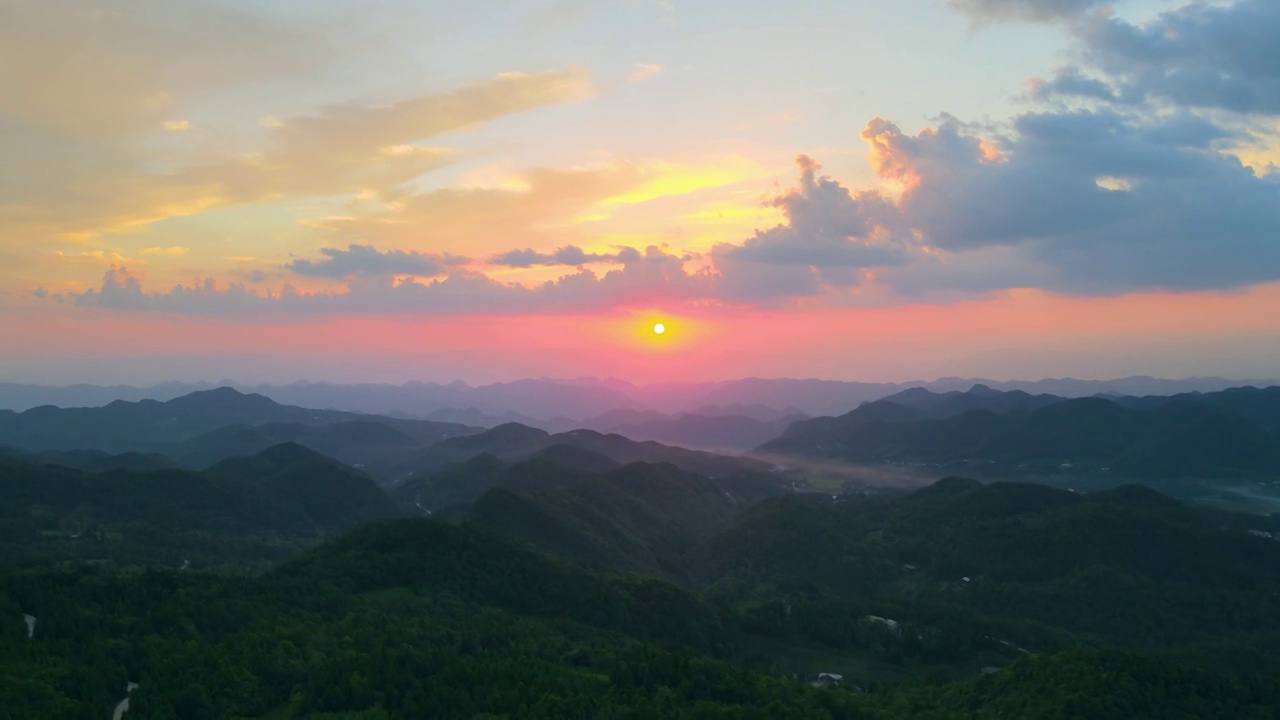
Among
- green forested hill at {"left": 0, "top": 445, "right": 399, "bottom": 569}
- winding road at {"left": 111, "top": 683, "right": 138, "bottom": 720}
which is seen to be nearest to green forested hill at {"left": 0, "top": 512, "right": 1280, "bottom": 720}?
winding road at {"left": 111, "top": 683, "right": 138, "bottom": 720}

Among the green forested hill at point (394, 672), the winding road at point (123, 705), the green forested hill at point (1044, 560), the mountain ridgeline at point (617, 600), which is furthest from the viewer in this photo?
the green forested hill at point (1044, 560)

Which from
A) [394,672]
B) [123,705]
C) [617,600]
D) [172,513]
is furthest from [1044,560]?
[172,513]

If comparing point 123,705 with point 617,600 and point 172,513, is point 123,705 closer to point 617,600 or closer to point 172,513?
point 617,600

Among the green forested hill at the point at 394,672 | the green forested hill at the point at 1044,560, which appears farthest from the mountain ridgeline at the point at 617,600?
the green forested hill at the point at 1044,560

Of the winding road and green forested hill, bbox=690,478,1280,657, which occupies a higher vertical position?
the winding road

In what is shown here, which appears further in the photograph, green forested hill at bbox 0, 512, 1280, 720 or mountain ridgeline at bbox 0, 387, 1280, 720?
mountain ridgeline at bbox 0, 387, 1280, 720

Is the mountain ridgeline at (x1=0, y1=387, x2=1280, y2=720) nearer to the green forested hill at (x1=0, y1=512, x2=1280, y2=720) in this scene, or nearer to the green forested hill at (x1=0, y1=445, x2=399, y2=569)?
the green forested hill at (x1=0, y1=512, x2=1280, y2=720)

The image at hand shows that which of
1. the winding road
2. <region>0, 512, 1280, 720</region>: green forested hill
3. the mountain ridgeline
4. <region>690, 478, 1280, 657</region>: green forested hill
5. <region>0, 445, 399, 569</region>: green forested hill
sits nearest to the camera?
the winding road

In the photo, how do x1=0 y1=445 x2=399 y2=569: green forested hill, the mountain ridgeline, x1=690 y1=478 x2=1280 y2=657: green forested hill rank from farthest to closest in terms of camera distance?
1. x1=0 y1=445 x2=399 y2=569: green forested hill
2. x1=690 y1=478 x2=1280 y2=657: green forested hill
3. the mountain ridgeline

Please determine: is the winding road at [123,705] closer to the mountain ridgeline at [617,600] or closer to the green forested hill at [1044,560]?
the mountain ridgeline at [617,600]

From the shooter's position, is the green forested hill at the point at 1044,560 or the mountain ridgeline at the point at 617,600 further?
the green forested hill at the point at 1044,560

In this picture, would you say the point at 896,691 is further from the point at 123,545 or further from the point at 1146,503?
the point at 123,545

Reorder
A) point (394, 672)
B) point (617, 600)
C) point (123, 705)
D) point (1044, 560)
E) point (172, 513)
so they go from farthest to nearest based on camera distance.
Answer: point (172, 513) < point (1044, 560) < point (617, 600) < point (394, 672) < point (123, 705)
